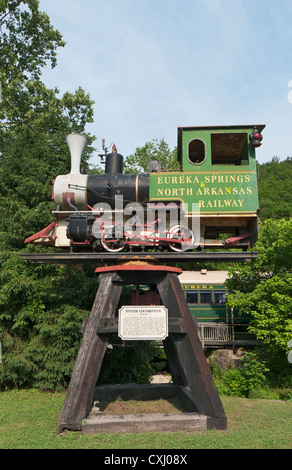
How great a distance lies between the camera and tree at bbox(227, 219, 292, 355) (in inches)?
556

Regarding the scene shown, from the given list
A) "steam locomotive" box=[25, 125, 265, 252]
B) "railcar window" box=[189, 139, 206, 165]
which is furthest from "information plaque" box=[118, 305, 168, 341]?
"railcar window" box=[189, 139, 206, 165]

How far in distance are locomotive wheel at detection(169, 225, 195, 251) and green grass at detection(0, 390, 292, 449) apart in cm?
389

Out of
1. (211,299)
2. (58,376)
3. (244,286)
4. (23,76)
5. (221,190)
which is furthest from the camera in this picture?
(211,299)

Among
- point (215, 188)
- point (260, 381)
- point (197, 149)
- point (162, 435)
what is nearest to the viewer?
point (162, 435)

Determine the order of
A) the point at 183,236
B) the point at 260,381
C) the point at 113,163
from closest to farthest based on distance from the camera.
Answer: the point at 183,236
the point at 113,163
the point at 260,381

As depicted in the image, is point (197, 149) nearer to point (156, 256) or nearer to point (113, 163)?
point (113, 163)

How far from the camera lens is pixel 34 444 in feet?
18.8

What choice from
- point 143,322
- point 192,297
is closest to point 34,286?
point 143,322

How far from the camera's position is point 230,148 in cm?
929

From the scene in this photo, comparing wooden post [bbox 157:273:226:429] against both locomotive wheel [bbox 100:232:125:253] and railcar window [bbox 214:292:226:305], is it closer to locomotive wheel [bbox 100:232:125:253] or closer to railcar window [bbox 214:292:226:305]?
locomotive wheel [bbox 100:232:125:253]

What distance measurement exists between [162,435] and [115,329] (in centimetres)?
210

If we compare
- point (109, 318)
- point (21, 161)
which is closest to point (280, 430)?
point (109, 318)

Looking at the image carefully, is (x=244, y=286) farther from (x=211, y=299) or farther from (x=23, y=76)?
(x=23, y=76)

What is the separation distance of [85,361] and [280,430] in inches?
159
